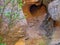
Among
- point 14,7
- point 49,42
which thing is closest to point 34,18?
point 49,42

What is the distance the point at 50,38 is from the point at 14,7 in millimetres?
1105

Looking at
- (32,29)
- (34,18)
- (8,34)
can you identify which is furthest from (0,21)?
(34,18)

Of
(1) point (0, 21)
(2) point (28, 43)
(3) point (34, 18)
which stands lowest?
(2) point (28, 43)

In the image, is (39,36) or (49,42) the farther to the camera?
(39,36)

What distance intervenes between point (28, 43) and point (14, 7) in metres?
0.97

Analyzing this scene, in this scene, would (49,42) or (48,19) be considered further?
(48,19)

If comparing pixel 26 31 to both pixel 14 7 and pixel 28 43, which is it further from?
pixel 14 7

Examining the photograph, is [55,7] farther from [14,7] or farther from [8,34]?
[8,34]

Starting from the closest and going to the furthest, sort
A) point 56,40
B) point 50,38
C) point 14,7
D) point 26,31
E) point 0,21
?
point 0,21 < point 14,7 < point 56,40 < point 50,38 < point 26,31

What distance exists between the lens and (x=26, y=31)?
4.39 metres

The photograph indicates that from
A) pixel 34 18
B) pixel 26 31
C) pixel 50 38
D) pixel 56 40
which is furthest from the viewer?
pixel 34 18

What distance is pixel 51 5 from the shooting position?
4059 mm

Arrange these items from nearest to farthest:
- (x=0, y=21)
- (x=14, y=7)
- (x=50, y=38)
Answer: (x=0, y=21) → (x=14, y=7) → (x=50, y=38)

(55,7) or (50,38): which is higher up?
(55,7)
